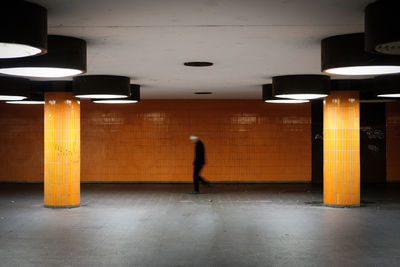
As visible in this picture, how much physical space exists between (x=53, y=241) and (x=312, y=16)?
19.2ft

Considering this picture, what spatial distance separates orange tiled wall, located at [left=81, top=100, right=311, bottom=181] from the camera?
1911cm

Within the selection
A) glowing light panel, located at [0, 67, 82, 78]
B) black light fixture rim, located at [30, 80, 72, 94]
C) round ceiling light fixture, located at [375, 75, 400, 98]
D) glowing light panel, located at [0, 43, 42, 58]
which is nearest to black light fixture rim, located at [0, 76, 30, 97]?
black light fixture rim, located at [30, 80, 72, 94]

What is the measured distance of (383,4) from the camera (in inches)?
189

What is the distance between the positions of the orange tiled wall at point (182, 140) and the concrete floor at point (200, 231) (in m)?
4.02

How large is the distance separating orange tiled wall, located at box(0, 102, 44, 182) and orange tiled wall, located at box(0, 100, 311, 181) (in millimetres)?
41

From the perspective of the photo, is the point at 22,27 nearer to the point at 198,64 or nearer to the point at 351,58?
the point at 351,58

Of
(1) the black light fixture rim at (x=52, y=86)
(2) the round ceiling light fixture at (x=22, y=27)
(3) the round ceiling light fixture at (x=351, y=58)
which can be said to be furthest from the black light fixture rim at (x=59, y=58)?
(1) the black light fixture rim at (x=52, y=86)

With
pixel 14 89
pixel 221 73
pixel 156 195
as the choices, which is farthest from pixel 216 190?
pixel 14 89

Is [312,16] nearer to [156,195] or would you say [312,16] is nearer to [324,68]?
[324,68]

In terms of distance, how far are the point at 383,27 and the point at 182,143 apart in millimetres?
14743

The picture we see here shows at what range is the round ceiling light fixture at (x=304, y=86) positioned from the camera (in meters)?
10.5

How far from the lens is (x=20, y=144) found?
1920 centimetres

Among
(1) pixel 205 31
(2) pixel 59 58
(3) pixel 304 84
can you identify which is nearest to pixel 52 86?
(2) pixel 59 58

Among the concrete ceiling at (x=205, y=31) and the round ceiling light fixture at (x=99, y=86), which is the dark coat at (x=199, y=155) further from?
the concrete ceiling at (x=205, y=31)
